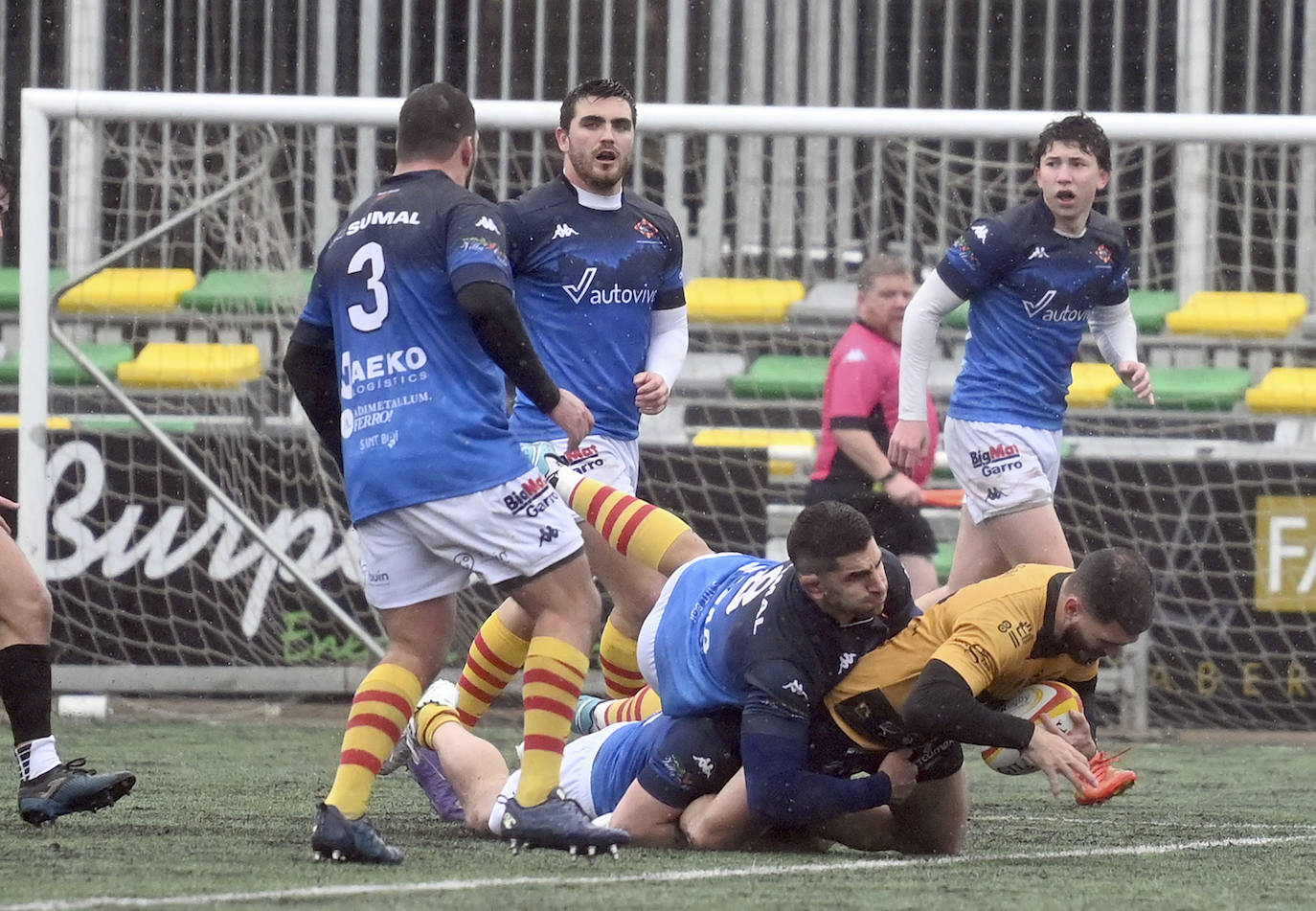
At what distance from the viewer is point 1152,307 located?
32.5 feet

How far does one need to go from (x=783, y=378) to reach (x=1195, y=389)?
1.88m

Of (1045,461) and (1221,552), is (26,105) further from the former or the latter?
(1221,552)

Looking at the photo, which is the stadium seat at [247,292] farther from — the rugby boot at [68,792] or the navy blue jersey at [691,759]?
the navy blue jersey at [691,759]

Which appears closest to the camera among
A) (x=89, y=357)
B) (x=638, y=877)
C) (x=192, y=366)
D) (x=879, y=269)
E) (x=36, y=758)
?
(x=638, y=877)

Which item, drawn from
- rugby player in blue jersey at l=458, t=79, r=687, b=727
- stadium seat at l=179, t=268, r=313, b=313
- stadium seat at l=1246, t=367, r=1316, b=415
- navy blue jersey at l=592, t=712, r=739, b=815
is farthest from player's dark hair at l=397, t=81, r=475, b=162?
stadium seat at l=1246, t=367, r=1316, b=415

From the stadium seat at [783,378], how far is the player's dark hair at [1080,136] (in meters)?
3.54

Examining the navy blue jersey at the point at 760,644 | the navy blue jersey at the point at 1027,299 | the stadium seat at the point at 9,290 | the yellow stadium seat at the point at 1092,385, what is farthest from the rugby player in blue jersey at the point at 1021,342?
the stadium seat at the point at 9,290

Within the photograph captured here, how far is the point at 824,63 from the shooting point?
10.8 m

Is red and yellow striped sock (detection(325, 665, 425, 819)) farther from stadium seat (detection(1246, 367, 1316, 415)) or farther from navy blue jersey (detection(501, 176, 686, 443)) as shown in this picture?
stadium seat (detection(1246, 367, 1316, 415))

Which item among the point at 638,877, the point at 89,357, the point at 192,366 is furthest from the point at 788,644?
the point at 192,366

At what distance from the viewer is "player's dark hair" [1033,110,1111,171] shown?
19.0 ft

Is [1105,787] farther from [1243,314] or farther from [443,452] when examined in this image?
[1243,314]

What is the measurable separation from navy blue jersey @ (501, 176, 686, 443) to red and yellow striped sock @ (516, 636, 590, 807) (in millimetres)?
1140

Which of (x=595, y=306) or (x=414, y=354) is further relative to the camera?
(x=595, y=306)
